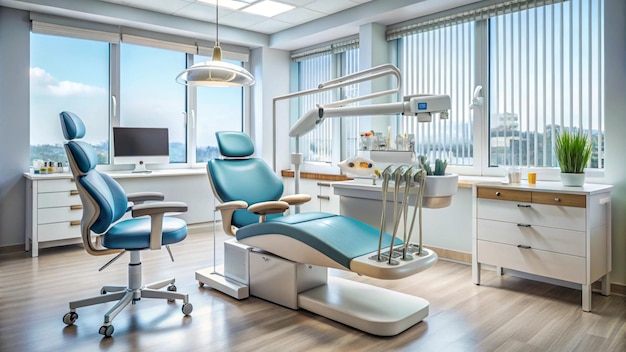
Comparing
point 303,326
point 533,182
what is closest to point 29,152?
point 303,326

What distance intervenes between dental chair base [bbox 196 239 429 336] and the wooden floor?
2.3 inches

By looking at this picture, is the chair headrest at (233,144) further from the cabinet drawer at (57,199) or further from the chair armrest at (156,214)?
the cabinet drawer at (57,199)

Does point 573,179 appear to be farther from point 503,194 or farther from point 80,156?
point 80,156

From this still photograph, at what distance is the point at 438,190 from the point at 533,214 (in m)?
0.82

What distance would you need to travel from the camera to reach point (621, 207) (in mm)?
3076

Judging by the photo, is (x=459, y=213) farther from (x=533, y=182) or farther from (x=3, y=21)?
(x=3, y=21)

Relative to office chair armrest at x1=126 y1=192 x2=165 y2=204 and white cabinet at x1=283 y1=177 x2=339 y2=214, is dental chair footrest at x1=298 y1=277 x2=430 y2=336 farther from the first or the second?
white cabinet at x1=283 y1=177 x2=339 y2=214

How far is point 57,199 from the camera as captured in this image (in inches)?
162

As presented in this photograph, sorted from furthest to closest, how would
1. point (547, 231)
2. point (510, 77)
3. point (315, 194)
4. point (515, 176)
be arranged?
point (315, 194) → point (510, 77) → point (515, 176) → point (547, 231)

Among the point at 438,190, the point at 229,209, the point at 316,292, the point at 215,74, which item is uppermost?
the point at 215,74

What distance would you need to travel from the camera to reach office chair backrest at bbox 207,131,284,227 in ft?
10.5

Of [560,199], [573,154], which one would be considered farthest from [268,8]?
[560,199]

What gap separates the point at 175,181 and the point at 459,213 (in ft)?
10.0

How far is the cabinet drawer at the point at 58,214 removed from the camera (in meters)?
4.04
